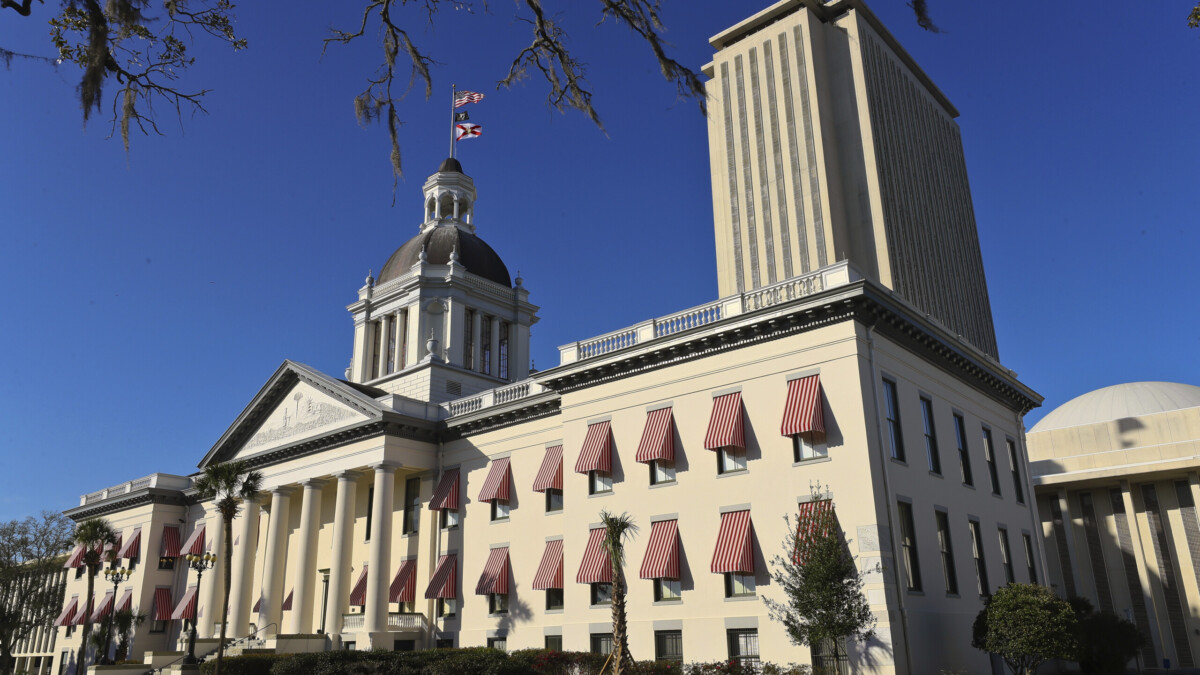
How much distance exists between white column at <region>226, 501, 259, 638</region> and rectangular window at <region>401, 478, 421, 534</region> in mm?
8643

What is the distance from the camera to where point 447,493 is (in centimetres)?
3797

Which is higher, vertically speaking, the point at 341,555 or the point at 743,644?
the point at 341,555

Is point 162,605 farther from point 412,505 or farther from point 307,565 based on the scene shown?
point 412,505

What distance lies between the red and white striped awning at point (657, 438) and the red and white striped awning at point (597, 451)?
1258 mm

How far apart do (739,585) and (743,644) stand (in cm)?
170

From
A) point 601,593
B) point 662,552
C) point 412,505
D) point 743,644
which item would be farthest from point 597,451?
point 412,505

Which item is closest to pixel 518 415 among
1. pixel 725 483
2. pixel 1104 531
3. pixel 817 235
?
pixel 725 483

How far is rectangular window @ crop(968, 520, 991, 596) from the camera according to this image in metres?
29.3

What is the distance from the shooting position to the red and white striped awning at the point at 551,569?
31.9 m

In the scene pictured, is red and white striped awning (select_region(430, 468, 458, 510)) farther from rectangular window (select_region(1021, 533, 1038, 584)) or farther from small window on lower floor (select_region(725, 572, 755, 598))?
rectangular window (select_region(1021, 533, 1038, 584))

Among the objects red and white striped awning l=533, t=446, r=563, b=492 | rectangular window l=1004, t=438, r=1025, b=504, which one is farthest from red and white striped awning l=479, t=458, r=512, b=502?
rectangular window l=1004, t=438, r=1025, b=504

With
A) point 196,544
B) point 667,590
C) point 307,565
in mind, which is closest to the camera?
point 667,590

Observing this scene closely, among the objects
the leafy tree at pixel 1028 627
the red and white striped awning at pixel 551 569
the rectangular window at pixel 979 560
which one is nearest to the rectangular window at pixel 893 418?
the leafy tree at pixel 1028 627

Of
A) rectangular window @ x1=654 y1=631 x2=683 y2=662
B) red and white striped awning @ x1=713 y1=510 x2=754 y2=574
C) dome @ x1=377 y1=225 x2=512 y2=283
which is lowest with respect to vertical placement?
rectangular window @ x1=654 y1=631 x2=683 y2=662
